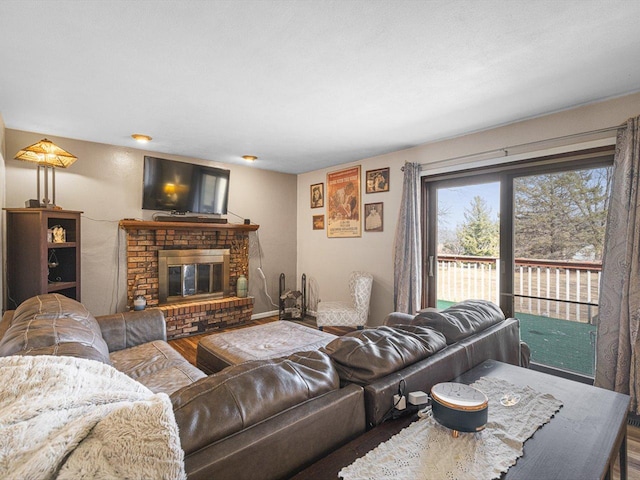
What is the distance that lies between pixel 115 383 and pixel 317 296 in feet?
14.3

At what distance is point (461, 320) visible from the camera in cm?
161

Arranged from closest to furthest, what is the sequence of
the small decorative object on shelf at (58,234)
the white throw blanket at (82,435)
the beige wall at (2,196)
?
the white throw blanket at (82,435) → the beige wall at (2,196) → the small decorative object on shelf at (58,234)

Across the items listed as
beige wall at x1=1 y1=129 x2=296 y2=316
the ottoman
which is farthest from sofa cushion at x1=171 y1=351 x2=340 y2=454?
beige wall at x1=1 y1=129 x2=296 y2=316

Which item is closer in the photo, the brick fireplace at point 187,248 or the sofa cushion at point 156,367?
the sofa cushion at point 156,367

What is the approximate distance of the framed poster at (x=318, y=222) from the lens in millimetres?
5074

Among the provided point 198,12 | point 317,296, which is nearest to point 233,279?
point 317,296

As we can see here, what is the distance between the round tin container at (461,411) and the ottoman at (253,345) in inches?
64.1

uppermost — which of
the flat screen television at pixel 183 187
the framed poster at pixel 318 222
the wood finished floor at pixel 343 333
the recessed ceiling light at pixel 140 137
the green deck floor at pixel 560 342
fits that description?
the recessed ceiling light at pixel 140 137

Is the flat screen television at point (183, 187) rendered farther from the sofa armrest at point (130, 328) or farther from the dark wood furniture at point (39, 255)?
the sofa armrest at point (130, 328)

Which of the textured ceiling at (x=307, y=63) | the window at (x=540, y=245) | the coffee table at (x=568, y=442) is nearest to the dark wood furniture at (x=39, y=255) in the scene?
the textured ceiling at (x=307, y=63)

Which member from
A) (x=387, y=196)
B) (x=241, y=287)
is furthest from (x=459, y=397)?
(x=241, y=287)

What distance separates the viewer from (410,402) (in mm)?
1064

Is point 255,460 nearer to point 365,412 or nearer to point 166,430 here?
point 166,430

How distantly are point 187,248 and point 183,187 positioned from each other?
84 centimetres
